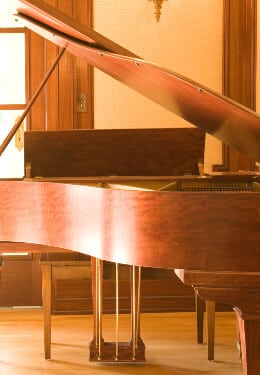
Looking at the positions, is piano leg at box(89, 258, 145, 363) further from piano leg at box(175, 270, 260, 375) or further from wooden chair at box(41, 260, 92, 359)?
piano leg at box(175, 270, 260, 375)

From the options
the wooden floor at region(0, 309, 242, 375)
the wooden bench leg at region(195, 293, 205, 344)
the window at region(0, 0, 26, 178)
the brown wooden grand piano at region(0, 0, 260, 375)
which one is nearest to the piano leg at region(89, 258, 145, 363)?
the wooden floor at region(0, 309, 242, 375)

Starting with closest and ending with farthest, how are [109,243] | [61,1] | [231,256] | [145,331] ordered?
1. [231,256]
2. [109,243]
3. [145,331]
4. [61,1]

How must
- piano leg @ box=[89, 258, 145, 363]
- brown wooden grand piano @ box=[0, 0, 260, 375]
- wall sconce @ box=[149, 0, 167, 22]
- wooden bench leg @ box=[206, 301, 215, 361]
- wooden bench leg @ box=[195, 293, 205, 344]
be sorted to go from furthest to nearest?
wall sconce @ box=[149, 0, 167, 22] → wooden bench leg @ box=[195, 293, 205, 344] → wooden bench leg @ box=[206, 301, 215, 361] → piano leg @ box=[89, 258, 145, 363] → brown wooden grand piano @ box=[0, 0, 260, 375]

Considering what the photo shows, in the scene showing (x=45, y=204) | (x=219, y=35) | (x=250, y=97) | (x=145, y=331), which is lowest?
(x=145, y=331)

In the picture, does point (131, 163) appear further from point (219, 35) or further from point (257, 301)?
point (257, 301)

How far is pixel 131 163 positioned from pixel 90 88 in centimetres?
100

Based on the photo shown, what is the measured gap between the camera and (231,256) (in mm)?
2018

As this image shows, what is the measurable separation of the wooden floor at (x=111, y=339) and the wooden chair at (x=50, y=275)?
0.15 m

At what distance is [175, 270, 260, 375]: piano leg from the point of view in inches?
80.1

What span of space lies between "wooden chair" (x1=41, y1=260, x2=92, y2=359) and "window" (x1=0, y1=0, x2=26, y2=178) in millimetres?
1209

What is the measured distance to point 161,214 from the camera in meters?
2.06

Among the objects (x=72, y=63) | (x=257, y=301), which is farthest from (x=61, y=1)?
(x=257, y=301)

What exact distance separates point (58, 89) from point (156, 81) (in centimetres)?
218

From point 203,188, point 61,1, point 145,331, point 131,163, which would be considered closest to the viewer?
point 203,188
